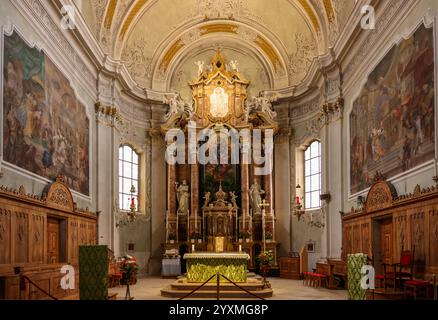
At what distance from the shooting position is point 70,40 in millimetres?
17594

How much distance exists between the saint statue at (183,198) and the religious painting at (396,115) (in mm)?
9001

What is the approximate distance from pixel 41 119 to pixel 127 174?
33.5 ft

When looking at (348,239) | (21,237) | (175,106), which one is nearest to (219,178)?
(175,106)

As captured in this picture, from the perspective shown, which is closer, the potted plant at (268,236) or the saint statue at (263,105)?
the potted plant at (268,236)

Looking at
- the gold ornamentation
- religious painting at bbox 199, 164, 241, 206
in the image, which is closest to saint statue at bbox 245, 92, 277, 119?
religious painting at bbox 199, 164, 241, 206

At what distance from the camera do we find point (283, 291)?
1745cm

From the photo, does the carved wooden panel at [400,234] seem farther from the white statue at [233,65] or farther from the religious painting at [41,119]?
the white statue at [233,65]

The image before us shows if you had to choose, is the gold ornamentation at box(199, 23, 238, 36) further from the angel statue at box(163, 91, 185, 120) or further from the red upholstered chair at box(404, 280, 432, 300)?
the red upholstered chair at box(404, 280, 432, 300)

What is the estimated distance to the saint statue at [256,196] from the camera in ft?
82.6

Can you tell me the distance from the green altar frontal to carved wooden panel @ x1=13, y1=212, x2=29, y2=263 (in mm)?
4930

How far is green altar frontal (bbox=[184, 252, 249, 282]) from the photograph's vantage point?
1645 cm

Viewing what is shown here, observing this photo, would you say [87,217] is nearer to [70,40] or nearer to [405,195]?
[70,40]

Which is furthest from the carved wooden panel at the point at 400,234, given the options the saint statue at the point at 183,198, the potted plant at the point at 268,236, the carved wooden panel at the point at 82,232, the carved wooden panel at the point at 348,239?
the saint statue at the point at 183,198

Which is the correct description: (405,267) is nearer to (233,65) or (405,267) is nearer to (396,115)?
(396,115)
